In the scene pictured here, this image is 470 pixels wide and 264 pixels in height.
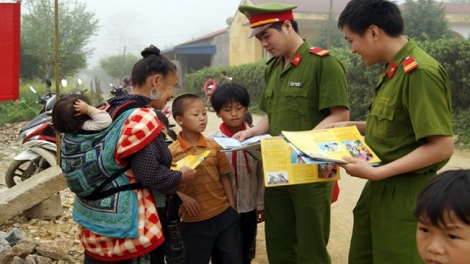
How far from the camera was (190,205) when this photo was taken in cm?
287

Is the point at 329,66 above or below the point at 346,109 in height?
above

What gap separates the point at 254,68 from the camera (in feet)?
62.5

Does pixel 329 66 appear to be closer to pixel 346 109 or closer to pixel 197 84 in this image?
pixel 346 109

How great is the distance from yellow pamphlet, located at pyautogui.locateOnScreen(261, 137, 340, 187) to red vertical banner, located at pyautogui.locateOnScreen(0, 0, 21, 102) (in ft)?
10.8

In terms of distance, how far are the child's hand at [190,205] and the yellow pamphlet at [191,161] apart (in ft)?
0.77

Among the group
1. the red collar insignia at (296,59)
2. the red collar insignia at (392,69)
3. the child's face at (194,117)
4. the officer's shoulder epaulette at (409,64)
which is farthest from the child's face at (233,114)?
the officer's shoulder epaulette at (409,64)

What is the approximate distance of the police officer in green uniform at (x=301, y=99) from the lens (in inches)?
109

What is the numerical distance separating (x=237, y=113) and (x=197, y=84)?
77.6 ft

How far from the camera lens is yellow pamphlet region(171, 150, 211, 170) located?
261cm

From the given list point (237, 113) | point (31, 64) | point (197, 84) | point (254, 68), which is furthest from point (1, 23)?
point (31, 64)

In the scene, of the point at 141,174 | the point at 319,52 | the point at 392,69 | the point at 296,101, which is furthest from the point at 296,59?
the point at 141,174

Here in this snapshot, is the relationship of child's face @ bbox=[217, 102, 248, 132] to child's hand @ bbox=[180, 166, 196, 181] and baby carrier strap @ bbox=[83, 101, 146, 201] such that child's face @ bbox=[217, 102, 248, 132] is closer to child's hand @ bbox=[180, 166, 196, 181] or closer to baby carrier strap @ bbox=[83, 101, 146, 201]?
child's hand @ bbox=[180, 166, 196, 181]

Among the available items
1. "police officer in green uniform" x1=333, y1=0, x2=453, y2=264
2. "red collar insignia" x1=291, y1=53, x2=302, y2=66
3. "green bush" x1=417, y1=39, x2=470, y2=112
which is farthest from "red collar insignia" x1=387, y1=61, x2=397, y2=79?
"green bush" x1=417, y1=39, x2=470, y2=112

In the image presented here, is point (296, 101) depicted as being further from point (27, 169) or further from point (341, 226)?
point (27, 169)
